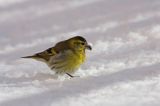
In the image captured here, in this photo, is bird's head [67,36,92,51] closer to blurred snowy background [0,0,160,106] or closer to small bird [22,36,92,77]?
small bird [22,36,92,77]

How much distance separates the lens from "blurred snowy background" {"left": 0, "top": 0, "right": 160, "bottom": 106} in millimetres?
6508

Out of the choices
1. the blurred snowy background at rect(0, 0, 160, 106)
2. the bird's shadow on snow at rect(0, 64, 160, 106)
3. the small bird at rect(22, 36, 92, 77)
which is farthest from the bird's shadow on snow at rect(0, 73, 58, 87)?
the bird's shadow on snow at rect(0, 64, 160, 106)

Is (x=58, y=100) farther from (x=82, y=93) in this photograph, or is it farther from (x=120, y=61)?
(x=120, y=61)

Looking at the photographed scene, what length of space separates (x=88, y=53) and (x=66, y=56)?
102cm

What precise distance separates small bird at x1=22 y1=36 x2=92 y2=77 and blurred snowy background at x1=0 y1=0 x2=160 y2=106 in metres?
0.11

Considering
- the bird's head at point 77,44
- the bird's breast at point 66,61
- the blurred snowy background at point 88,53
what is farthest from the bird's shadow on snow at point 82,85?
the bird's head at point 77,44

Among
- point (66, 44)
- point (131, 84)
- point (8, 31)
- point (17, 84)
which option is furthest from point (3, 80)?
point (8, 31)

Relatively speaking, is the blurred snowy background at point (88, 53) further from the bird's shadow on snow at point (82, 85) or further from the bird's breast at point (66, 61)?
the bird's breast at point (66, 61)

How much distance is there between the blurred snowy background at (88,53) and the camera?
Result: 21.4ft

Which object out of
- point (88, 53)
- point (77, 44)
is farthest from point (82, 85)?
point (88, 53)

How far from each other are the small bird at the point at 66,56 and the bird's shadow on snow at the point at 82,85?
7.3 inches

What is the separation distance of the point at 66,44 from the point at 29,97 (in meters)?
0.98

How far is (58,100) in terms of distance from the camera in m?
6.36

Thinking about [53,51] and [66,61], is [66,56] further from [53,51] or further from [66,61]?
[53,51]
